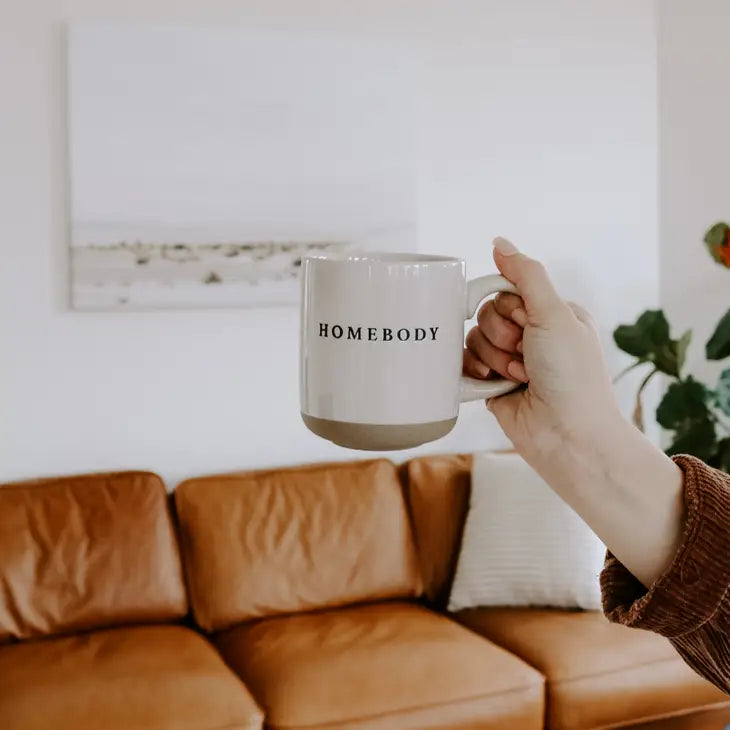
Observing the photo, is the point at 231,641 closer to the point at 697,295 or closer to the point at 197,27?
the point at 197,27

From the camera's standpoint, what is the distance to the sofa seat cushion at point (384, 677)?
214 centimetres

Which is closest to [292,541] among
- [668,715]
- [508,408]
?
[668,715]

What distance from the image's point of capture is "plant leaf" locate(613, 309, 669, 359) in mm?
3064

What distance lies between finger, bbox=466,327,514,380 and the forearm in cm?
10

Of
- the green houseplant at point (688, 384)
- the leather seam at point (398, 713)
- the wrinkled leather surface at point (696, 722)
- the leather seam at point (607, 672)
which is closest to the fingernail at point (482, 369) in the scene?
the leather seam at point (398, 713)

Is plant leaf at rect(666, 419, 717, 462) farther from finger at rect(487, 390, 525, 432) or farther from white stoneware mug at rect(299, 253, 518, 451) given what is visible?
white stoneware mug at rect(299, 253, 518, 451)

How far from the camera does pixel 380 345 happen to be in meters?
0.80

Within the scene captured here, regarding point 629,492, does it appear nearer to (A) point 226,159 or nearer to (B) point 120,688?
(B) point 120,688

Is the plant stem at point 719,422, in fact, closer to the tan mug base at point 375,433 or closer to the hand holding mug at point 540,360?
the hand holding mug at point 540,360

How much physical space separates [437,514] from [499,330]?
79.9 inches

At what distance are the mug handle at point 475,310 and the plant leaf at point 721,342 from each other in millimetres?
2120

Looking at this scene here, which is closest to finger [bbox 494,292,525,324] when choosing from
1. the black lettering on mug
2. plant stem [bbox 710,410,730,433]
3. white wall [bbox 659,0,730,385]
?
the black lettering on mug

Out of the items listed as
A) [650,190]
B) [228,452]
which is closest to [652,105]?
[650,190]

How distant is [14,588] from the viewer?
8.02 feet
